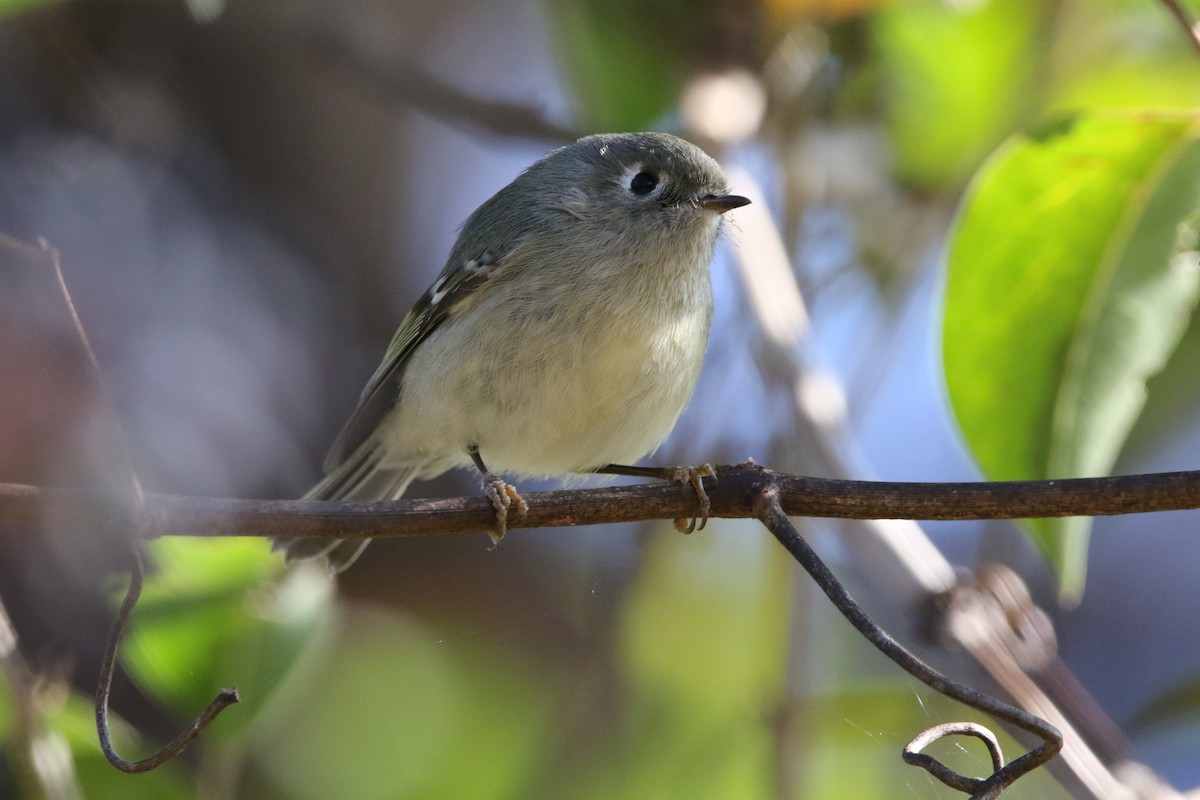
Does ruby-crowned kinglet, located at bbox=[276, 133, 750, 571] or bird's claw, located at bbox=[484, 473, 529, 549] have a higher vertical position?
ruby-crowned kinglet, located at bbox=[276, 133, 750, 571]

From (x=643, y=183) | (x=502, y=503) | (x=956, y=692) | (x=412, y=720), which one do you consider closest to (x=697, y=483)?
(x=502, y=503)

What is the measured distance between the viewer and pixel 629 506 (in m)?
1.22

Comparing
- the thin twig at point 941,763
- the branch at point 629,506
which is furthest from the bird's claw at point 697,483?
the thin twig at point 941,763

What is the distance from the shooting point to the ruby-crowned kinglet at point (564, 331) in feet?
6.22

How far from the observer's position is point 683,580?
2.49 metres

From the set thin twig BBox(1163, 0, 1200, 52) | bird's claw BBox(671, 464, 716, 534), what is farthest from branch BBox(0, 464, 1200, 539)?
thin twig BBox(1163, 0, 1200, 52)

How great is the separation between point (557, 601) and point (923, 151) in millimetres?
1235

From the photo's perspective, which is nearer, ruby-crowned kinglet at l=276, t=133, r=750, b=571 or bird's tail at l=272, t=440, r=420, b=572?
ruby-crowned kinglet at l=276, t=133, r=750, b=571

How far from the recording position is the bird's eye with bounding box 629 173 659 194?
210 centimetres

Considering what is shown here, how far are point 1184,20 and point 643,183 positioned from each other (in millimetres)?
928

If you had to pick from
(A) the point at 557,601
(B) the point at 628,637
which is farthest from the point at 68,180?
(B) the point at 628,637

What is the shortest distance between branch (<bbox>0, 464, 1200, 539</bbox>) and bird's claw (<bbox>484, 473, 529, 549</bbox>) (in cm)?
2

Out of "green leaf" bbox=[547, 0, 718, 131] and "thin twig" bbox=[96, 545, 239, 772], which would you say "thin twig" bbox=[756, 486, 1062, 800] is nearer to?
"thin twig" bbox=[96, 545, 239, 772]

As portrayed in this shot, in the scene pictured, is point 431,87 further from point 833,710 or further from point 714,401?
point 833,710
